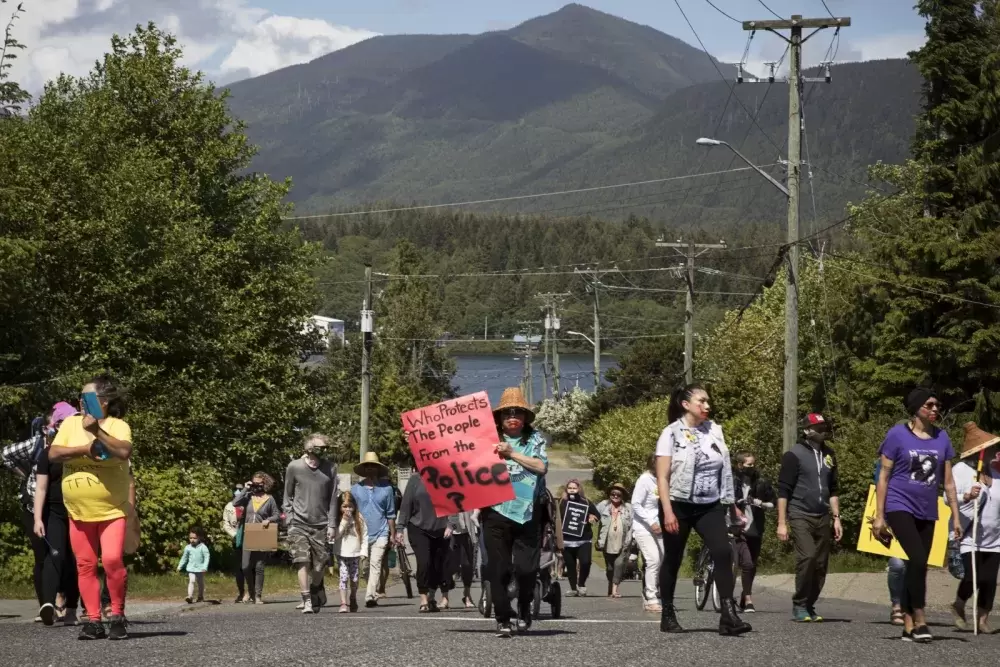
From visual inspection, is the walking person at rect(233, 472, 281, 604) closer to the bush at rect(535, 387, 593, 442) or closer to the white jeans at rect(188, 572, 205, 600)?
the white jeans at rect(188, 572, 205, 600)

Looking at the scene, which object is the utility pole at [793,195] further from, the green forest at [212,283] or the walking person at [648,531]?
the walking person at [648,531]

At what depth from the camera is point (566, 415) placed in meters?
104

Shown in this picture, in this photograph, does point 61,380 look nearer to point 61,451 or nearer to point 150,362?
point 150,362

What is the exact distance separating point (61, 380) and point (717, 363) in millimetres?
45587

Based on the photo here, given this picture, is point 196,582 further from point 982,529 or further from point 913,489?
point 913,489

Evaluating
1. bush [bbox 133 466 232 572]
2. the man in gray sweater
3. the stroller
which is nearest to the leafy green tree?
bush [bbox 133 466 232 572]

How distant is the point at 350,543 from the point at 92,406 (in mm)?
7916

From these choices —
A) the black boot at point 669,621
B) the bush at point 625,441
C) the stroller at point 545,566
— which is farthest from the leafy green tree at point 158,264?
the bush at point 625,441

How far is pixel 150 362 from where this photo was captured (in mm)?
33750

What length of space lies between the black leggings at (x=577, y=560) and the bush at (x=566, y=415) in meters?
78.5

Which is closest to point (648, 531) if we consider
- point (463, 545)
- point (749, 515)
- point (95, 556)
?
point (749, 515)

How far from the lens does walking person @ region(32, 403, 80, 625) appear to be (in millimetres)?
11828

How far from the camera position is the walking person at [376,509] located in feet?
61.0

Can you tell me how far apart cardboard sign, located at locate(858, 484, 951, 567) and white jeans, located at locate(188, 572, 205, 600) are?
9.44 meters
